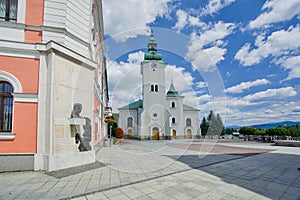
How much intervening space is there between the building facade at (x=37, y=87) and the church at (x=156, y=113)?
91.4ft

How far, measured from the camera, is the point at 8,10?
6754 mm

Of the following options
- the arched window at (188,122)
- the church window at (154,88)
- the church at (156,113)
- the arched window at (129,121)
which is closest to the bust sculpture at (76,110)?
the church at (156,113)

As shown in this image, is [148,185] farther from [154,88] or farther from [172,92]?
[172,92]

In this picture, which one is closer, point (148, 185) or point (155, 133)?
point (148, 185)

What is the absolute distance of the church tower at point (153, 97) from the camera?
115ft

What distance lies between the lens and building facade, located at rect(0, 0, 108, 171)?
6.21 meters

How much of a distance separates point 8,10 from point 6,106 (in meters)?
3.53

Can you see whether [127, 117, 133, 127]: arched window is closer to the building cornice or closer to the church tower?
the church tower

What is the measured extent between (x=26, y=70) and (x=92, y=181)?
4.52 meters

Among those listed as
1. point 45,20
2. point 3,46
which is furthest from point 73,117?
point 45,20

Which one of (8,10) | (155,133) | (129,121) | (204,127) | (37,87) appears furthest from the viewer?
(204,127)

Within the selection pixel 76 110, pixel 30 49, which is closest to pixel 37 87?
pixel 30 49

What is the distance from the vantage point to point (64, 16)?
7148 millimetres

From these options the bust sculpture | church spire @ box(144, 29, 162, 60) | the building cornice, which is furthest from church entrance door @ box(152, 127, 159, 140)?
the building cornice
